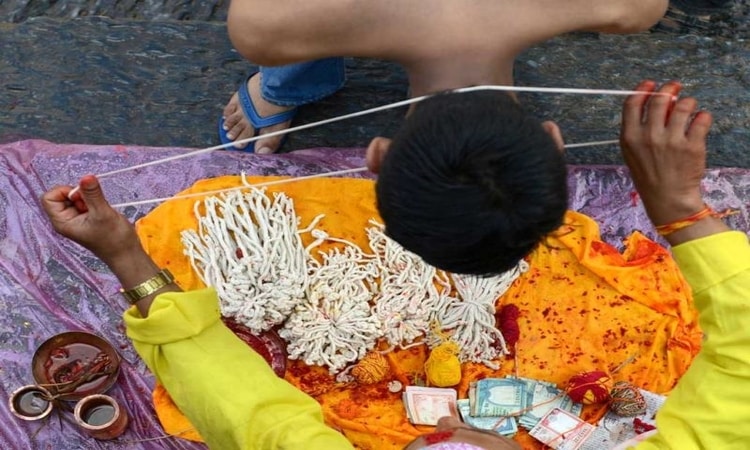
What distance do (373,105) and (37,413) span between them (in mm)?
1392

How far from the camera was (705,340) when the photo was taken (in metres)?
1.46

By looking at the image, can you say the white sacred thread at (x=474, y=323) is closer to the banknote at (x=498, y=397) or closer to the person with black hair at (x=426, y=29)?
the banknote at (x=498, y=397)

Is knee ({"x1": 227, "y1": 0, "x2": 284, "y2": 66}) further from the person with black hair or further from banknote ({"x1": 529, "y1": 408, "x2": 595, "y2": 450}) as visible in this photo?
banknote ({"x1": 529, "y1": 408, "x2": 595, "y2": 450})

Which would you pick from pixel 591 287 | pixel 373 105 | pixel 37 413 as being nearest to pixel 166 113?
pixel 373 105

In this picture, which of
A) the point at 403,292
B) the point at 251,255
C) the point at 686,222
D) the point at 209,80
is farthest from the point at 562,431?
the point at 209,80

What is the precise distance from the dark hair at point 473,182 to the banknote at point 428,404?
2.64ft

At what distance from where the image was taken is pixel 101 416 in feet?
6.75

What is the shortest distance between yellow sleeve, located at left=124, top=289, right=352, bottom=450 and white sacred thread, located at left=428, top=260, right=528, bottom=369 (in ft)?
2.37

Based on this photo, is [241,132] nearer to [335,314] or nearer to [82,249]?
[82,249]

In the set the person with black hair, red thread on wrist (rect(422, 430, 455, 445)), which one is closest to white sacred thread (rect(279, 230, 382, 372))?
the person with black hair

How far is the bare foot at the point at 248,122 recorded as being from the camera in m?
2.42

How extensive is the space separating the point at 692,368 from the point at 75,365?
158 cm

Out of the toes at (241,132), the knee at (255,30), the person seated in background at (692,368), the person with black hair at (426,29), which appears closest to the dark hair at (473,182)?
the person seated in background at (692,368)

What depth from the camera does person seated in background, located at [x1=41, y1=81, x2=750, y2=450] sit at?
139 centimetres
